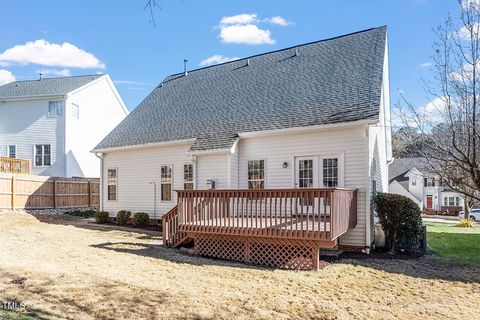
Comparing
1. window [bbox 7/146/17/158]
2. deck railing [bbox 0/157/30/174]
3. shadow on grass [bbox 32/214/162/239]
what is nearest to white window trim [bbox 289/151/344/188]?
shadow on grass [bbox 32/214/162/239]

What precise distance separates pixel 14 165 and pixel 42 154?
2823mm

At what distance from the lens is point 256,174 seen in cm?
1227

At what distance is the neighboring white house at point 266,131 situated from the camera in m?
10.5

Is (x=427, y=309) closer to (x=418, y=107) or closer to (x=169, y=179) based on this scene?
(x=418, y=107)

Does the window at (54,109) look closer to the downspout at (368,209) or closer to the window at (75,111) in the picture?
the window at (75,111)

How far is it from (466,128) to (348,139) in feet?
9.98

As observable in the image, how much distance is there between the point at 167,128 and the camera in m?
15.2

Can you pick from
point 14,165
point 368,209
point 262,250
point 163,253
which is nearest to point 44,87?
point 14,165

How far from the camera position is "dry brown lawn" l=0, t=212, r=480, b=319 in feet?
17.5

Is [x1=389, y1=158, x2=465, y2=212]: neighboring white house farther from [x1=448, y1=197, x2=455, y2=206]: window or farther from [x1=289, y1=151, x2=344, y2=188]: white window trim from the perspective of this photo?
[x1=289, y1=151, x2=344, y2=188]: white window trim

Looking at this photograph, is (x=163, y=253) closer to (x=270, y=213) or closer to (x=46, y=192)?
(x=270, y=213)

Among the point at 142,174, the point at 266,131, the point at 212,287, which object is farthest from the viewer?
the point at 142,174

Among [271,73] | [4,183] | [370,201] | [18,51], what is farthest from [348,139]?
[18,51]

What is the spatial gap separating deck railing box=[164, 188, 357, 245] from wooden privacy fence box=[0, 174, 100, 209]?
11.7m
